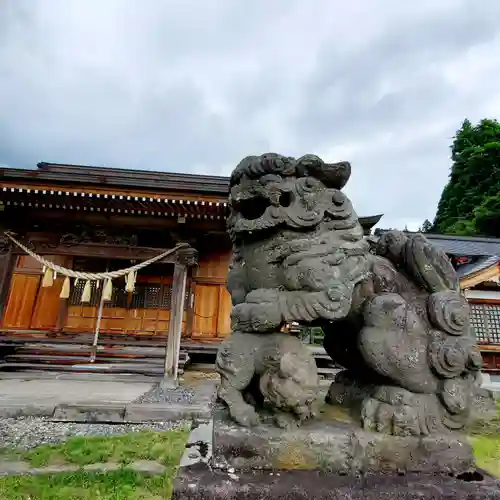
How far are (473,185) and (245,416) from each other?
30551 millimetres

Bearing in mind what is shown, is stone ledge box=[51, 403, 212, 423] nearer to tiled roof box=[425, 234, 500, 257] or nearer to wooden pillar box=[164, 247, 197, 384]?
wooden pillar box=[164, 247, 197, 384]

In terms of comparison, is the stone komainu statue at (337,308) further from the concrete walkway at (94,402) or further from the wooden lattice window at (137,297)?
the wooden lattice window at (137,297)

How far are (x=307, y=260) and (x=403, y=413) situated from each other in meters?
0.72

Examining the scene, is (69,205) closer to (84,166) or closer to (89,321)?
(89,321)

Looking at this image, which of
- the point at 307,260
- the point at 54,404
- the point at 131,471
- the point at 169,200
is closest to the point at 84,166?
the point at 169,200

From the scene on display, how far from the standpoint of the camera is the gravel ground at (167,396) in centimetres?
526

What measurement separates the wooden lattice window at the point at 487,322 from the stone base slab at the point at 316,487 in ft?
36.5

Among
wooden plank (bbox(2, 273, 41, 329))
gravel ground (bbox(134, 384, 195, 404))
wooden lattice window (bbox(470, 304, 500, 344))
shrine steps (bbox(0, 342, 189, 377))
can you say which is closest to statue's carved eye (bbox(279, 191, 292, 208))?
gravel ground (bbox(134, 384, 195, 404))

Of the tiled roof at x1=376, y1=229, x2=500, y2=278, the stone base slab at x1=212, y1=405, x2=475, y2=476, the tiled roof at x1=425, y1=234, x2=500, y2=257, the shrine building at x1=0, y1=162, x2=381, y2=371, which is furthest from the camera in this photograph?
the tiled roof at x1=425, y1=234, x2=500, y2=257

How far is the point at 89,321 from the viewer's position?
29.2 feet

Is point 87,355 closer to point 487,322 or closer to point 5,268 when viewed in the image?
point 5,268

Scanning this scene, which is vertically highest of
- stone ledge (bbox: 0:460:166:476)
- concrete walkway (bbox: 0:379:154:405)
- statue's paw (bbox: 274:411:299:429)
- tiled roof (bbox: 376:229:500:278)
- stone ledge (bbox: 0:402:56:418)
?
tiled roof (bbox: 376:229:500:278)

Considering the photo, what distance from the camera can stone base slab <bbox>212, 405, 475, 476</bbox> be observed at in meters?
1.32

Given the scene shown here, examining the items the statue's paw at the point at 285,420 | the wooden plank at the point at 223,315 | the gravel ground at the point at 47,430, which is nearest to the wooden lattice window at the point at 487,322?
the wooden plank at the point at 223,315
